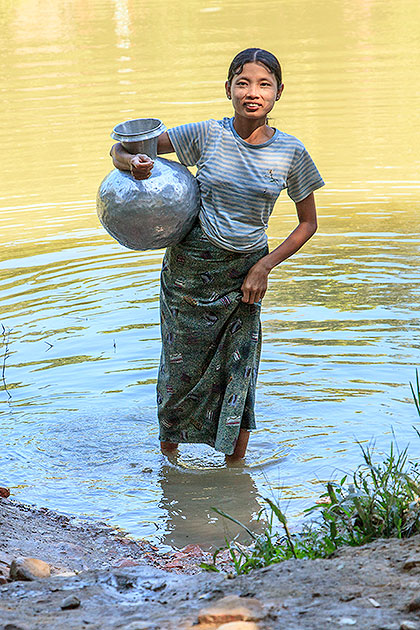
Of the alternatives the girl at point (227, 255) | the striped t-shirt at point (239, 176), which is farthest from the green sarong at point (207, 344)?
the striped t-shirt at point (239, 176)

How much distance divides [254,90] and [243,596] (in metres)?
2.10

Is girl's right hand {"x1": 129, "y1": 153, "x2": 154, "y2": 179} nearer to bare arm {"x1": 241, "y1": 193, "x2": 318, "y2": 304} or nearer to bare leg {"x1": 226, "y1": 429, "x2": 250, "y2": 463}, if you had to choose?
bare arm {"x1": 241, "y1": 193, "x2": 318, "y2": 304}

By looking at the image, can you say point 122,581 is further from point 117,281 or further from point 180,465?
point 117,281

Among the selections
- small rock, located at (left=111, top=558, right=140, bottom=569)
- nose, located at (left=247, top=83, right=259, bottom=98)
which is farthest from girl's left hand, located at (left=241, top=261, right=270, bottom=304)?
small rock, located at (left=111, top=558, right=140, bottom=569)

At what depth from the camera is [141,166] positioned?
3.62m

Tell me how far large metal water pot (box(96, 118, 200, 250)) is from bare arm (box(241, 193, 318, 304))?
370 mm

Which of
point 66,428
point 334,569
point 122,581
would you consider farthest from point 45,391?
point 334,569

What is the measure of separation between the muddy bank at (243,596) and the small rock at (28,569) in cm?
4

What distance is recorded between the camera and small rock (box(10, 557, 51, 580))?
2.96 m

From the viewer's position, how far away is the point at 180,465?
447 cm

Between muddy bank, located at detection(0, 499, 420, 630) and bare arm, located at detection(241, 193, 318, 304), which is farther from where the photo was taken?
bare arm, located at detection(241, 193, 318, 304)

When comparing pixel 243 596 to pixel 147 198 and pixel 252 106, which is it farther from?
pixel 252 106

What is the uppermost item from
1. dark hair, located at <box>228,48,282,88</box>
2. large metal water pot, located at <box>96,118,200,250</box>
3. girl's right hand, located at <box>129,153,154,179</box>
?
dark hair, located at <box>228,48,282,88</box>

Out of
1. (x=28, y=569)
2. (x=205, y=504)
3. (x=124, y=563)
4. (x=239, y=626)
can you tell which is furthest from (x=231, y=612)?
(x=205, y=504)
